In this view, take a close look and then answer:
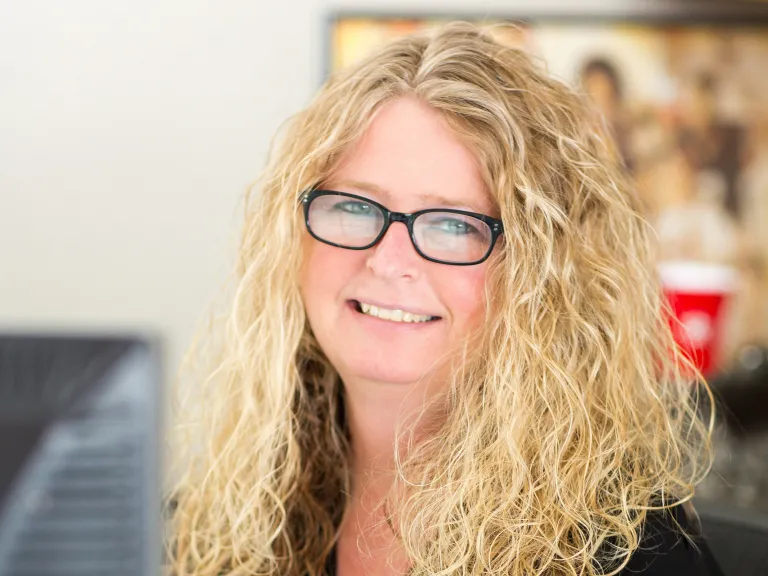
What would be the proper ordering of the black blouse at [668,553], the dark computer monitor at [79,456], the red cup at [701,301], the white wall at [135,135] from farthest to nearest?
the white wall at [135,135] < the red cup at [701,301] < the black blouse at [668,553] < the dark computer monitor at [79,456]

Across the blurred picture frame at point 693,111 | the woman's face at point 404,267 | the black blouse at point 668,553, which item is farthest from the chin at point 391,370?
the blurred picture frame at point 693,111

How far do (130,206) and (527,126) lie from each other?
173cm

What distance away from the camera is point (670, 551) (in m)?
1.00

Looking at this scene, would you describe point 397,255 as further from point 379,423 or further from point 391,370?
point 379,423

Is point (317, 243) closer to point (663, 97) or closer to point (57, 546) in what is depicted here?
point (57, 546)

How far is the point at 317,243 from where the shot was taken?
1106 millimetres

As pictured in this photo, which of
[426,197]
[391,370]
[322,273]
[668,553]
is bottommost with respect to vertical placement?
[668,553]

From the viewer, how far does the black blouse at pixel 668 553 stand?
0.98m

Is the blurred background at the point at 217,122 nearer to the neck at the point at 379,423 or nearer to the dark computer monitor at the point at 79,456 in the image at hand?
the neck at the point at 379,423

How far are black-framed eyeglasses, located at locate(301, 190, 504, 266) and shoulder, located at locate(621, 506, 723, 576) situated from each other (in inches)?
14.9

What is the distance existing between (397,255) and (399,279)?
28mm

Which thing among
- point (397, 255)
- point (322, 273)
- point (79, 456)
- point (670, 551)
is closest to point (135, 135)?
point (322, 273)

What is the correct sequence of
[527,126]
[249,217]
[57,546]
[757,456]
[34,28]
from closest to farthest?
[57,546] < [527,126] < [249,217] < [757,456] < [34,28]

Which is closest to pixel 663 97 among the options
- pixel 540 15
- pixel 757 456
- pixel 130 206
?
pixel 540 15
